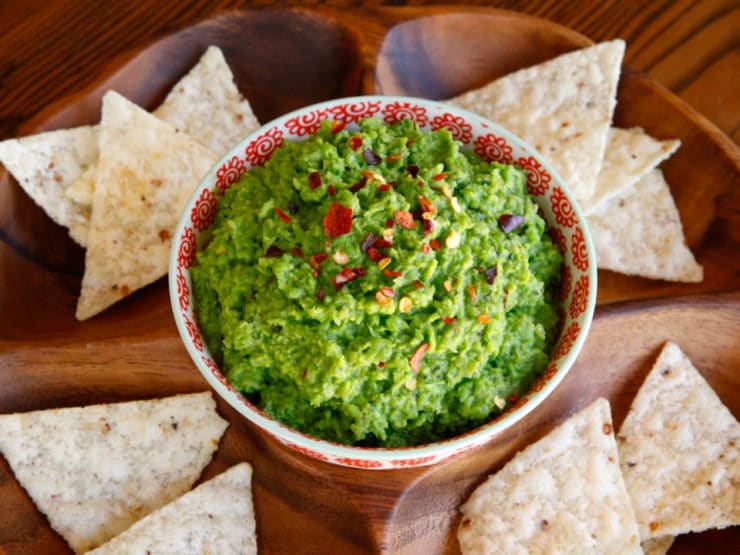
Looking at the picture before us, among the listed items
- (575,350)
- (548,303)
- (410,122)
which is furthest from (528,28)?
(575,350)

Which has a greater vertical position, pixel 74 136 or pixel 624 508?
pixel 74 136

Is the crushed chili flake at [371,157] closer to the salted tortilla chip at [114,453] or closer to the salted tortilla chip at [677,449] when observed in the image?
the salted tortilla chip at [114,453]

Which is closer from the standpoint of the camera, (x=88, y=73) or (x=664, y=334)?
(x=664, y=334)

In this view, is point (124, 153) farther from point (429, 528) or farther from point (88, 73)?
point (429, 528)

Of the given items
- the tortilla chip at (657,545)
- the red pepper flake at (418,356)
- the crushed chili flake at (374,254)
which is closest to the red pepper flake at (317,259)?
the crushed chili flake at (374,254)

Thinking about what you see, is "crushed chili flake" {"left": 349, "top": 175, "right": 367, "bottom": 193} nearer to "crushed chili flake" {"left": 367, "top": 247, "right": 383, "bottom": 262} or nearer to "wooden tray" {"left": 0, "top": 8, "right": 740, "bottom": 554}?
"crushed chili flake" {"left": 367, "top": 247, "right": 383, "bottom": 262}
